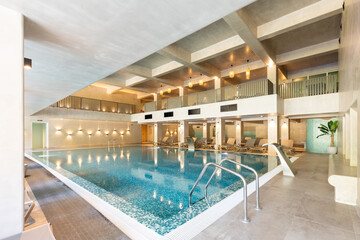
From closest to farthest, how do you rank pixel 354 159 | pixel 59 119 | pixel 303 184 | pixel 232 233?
pixel 232 233, pixel 303 184, pixel 354 159, pixel 59 119

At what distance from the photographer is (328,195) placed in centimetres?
367

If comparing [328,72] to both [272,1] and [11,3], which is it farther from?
[11,3]

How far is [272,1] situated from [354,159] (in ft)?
20.9

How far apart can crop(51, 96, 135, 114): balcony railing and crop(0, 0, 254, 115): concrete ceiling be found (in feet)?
51.4

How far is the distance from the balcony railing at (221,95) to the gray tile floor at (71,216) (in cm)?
1075

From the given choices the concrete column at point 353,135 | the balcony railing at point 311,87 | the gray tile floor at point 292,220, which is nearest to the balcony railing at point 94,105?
the balcony railing at point 311,87

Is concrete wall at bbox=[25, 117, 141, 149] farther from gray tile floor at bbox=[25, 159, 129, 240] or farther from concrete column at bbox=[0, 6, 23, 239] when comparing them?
concrete column at bbox=[0, 6, 23, 239]

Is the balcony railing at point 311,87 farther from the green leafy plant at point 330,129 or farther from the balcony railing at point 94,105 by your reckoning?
the balcony railing at point 94,105

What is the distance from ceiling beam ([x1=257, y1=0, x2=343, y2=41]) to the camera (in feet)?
22.1

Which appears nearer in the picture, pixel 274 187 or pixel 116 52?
pixel 116 52

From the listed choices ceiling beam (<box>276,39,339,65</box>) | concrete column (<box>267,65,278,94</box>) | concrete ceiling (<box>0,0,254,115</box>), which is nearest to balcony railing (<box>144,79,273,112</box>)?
concrete column (<box>267,65,278,94</box>)

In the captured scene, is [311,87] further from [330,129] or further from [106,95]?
[106,95]

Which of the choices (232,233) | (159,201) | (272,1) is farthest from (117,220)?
(272,1)

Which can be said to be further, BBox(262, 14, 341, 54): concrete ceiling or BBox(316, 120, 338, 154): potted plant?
BBox(316, 120, 338, 154): potted plant
